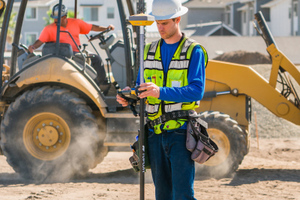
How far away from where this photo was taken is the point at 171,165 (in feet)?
13.7

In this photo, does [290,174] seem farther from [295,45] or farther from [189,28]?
[189,28]

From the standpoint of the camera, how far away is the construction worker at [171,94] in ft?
13.3

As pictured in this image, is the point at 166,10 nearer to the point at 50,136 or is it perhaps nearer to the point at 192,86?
the point at 192,86

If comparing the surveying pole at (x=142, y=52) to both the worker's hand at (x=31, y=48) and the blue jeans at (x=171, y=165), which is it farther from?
the worker's hand at (x=31, y=48)

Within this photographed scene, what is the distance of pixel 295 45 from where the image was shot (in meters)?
32.3

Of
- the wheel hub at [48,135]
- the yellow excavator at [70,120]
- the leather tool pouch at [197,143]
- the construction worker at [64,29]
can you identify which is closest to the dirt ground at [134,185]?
the yellow excavator at [70,120]

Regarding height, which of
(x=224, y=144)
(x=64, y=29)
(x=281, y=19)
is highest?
(x=64, y=29)

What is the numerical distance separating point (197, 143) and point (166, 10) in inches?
37.7

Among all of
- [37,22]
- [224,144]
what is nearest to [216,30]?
[37,22]

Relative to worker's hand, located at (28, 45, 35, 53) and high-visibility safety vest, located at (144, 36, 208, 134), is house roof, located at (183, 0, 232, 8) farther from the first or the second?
high-visibility safety vest, located at (144, 36, 208, 134)

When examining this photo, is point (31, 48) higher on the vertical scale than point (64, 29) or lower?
lower

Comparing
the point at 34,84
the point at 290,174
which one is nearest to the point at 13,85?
the point at 34,84

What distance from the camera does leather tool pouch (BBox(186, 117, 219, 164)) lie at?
13.5 feet

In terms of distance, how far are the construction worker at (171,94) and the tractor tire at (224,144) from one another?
13.6 feet
